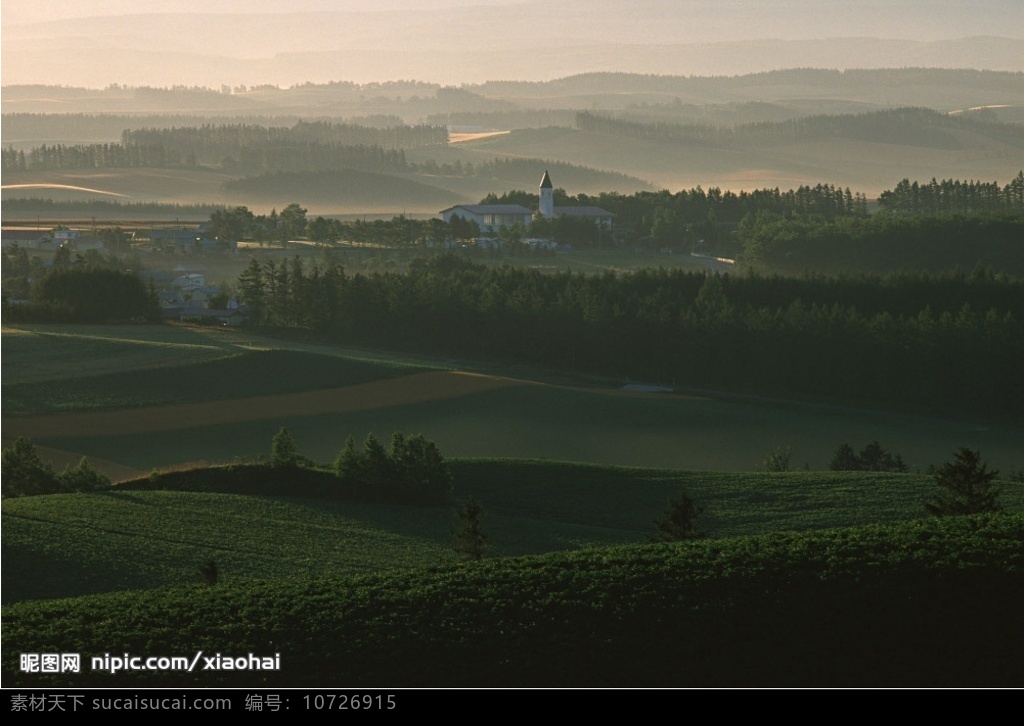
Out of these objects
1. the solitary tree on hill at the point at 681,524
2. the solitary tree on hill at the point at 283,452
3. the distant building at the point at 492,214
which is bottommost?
the solitary tree on hill at the point at 283,452

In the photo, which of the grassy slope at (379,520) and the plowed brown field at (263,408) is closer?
the grassy slope at (379,520)

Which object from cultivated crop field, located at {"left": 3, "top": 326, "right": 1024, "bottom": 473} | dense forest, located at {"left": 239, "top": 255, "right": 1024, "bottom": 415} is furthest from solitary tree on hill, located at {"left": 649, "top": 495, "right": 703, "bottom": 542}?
dense forest, located at {"left": 239, "top": 255, "right": 1024, "bottom": 415}

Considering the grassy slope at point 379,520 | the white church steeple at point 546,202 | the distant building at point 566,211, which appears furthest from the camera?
the white church steeple at point 546,202

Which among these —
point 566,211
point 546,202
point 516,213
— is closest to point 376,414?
point 566,211

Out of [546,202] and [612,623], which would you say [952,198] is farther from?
[612,623]

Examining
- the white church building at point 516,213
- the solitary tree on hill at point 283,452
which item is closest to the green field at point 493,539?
the solitary tree on hill at point 283,452

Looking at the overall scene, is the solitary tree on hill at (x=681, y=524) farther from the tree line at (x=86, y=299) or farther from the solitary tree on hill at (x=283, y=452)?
the tree line at (x=86, y=299)

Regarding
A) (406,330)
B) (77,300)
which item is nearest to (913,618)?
(406,330)

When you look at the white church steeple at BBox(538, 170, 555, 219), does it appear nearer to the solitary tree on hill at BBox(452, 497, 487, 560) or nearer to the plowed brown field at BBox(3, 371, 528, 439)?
the plowed brown field at BBox(3, 371, 528, 439)
